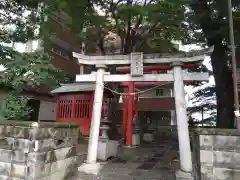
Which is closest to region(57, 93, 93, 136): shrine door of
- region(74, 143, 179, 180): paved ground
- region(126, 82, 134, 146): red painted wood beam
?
region(126, 82, 134, 146): red painted wood beam

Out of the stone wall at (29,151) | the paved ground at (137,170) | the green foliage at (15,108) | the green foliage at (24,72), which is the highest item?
the green foliage at (24,72)

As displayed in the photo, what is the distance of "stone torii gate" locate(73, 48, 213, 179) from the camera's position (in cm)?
576

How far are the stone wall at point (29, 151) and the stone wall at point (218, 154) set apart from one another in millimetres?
3084

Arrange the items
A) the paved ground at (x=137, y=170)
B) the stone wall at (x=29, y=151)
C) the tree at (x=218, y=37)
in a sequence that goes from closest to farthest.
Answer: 1. the stone wall at (x=29, y=151)
2. the paved ground at (x=137, y=170)
3. the tree at (x=218, y=37)

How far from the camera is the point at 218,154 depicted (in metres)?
3.99

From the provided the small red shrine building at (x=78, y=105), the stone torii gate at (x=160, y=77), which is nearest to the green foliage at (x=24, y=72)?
the stone torii gate at (x=160, y=77)

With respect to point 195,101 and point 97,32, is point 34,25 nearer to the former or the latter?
point 97,32

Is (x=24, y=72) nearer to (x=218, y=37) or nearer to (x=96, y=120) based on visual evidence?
(x=96, y=120)

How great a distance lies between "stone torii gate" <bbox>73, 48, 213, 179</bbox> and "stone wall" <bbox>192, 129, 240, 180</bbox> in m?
1.60

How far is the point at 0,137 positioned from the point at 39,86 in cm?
431

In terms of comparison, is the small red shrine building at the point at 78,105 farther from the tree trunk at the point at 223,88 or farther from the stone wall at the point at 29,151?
the stone wall at the point at 29,151

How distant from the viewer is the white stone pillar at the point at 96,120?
6.42 metres

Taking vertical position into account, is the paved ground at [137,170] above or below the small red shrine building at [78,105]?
below

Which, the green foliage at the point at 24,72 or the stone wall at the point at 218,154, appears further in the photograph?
the green foliage at the point at 24,72
